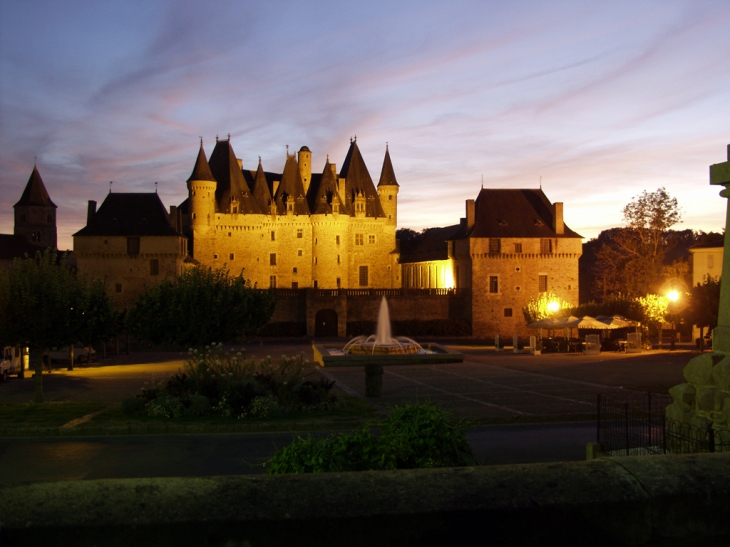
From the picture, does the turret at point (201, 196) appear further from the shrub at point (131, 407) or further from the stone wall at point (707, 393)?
the stone wall at point (707, 393)

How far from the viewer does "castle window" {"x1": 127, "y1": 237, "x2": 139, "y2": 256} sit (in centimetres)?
6806

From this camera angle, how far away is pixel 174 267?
6838 cm

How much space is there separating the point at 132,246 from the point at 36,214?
44350 millimetres

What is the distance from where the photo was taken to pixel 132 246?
224 feet

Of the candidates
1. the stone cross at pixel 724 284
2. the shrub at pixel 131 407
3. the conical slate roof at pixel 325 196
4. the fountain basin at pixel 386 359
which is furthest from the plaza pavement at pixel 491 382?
the conical slate roof at pixel 325 196

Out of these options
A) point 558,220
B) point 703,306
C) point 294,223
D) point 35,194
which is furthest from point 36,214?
point 703,306

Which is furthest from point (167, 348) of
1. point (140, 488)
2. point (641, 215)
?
point (140, 488)

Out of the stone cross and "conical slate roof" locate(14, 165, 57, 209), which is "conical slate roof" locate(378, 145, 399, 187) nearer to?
"conical slate roof" locate(14, 165, 57, 209)

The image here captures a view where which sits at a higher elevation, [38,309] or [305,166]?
[305,166]

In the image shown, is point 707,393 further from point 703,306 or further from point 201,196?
point 201,196

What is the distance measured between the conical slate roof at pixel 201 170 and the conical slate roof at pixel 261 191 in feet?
17.8

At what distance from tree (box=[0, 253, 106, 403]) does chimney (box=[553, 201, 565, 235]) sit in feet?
179

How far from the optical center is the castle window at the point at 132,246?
68.1 m

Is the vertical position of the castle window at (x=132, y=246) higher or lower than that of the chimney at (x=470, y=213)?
lower
